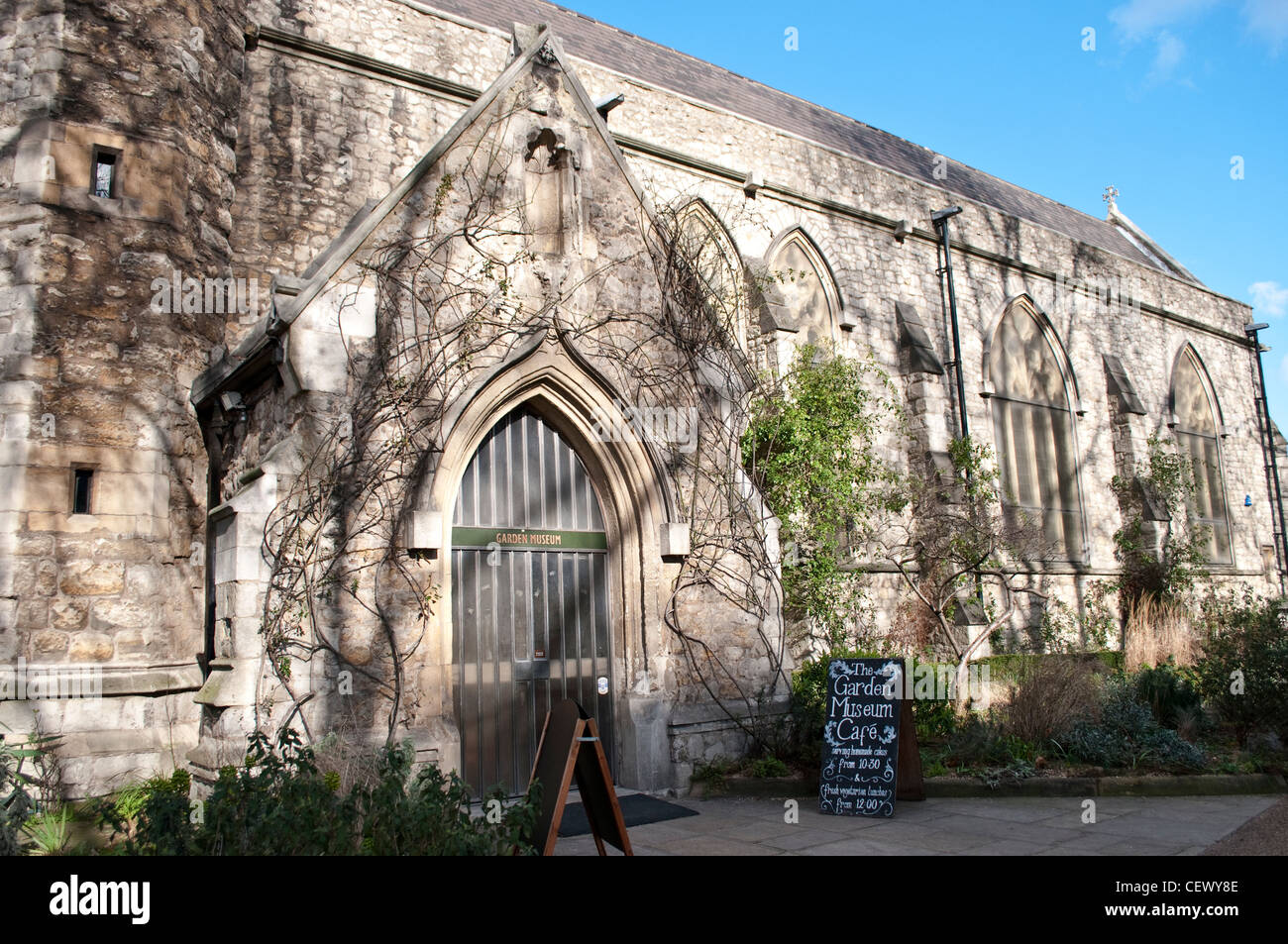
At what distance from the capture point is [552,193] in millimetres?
8984

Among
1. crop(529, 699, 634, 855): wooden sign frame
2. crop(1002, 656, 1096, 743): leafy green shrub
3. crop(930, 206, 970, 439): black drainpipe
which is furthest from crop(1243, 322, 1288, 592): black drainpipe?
crop(529, 699, 634, 855): wooden sign frame

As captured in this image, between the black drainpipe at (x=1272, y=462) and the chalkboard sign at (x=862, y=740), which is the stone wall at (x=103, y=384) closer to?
the chalkboard sign at (x=862, y=740)

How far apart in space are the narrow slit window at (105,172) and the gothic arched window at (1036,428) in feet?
48.2

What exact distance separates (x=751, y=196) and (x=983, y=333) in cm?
587

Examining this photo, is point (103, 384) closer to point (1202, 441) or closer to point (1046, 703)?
point (1046, 703)

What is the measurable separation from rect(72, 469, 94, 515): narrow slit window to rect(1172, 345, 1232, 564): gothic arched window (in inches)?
882

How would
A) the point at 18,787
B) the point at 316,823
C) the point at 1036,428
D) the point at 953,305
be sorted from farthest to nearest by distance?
the point at 1036,428 < the point at 953,305 < the point at 18,787 < the point at 316,823

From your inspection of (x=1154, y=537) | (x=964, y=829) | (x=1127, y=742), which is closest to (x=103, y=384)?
(x=964, y=829)

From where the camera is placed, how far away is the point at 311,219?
35.6 feet

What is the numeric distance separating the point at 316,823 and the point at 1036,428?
17.5 metres

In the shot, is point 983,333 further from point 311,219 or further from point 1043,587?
point 311,219

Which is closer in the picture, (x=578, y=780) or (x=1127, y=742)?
(x=578, y=780)

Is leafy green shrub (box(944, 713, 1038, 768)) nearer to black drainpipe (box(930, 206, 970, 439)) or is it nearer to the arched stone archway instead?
the arched stone archway
